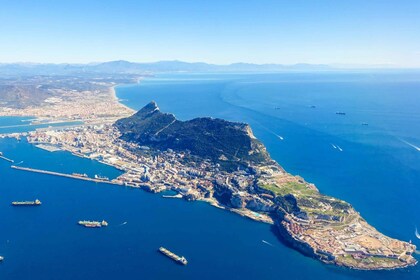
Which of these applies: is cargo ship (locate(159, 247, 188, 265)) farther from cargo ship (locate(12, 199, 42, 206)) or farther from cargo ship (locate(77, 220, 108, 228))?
cargo ship (locate(12, 199, 42, 206))

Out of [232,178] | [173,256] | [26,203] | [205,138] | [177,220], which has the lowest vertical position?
[173,256]

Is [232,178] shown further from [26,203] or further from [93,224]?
[26,203]

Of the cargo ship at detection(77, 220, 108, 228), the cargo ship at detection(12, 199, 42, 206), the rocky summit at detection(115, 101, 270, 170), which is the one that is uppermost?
the rocky summit at detection(115, 101, 270, 170)

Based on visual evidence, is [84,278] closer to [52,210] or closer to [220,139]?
[52,210]

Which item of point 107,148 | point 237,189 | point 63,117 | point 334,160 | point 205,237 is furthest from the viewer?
point 63,117

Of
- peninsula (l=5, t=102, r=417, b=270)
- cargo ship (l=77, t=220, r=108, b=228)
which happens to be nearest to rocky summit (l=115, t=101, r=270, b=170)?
peninsula (l=5, t=102, r=417, b=270)

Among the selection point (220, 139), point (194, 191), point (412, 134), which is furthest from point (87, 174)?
point (412, 134)

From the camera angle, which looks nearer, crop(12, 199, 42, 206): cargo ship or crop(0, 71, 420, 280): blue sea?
crop(0, 71, 420, 280): blue sea

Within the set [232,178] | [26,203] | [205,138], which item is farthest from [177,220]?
[205,138]

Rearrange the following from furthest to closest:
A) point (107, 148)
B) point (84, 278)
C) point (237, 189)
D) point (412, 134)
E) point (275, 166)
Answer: point (412, 134), point (107, 148), point (275, 166), point (237, 189), point (84, 278)
